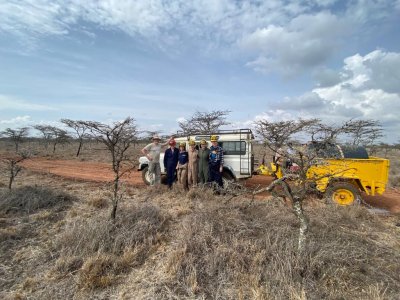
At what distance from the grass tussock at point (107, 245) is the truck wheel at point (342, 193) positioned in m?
5.29

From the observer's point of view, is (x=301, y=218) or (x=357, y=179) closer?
(x=301, y=218)

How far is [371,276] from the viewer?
401 centimetres

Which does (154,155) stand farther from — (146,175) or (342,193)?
(342,193)

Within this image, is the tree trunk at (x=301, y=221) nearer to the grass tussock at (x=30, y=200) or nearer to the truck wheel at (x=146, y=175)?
the grass tussock at (x=30, y=200)

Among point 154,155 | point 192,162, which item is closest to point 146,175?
point 154,155

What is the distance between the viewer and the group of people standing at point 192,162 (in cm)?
891

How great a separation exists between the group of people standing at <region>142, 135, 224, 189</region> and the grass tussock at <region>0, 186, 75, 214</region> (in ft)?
9.70

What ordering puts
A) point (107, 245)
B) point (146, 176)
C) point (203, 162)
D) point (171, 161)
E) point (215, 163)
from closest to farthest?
point (107, 245)
point (203, 162)
point (215, 163)
point (171, 161)
point (146, 176)

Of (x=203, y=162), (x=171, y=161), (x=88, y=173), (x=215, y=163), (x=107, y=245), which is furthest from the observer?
(x=88, y=173)

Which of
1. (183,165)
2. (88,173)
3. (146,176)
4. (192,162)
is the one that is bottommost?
(88,173)

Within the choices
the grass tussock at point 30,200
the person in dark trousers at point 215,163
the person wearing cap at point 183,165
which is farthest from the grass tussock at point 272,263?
the grass tussock at point 30,200

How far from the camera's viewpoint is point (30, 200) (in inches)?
278

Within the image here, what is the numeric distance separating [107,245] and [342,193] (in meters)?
6.90

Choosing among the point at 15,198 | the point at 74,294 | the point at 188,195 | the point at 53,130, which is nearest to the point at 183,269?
the point at 74,294
